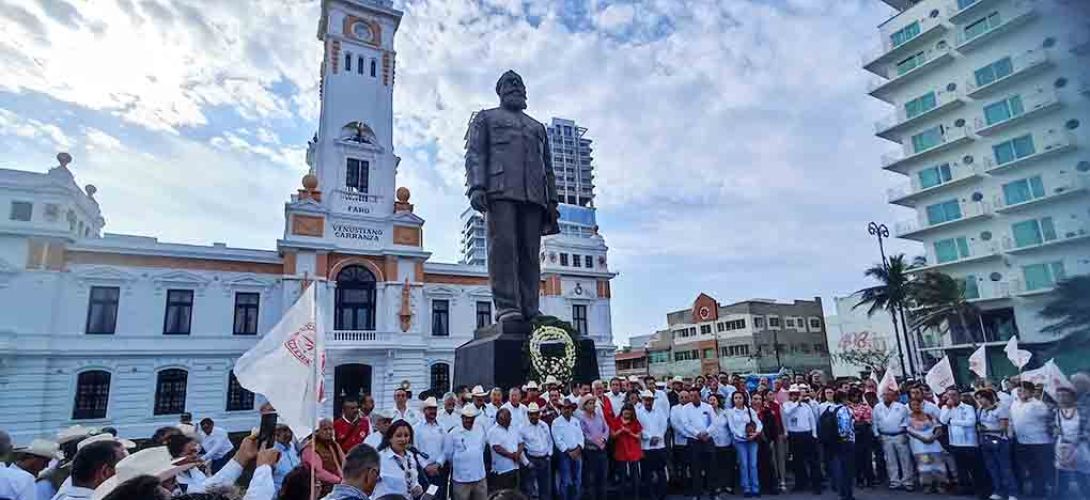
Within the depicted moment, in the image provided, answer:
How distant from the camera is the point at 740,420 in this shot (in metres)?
7.12

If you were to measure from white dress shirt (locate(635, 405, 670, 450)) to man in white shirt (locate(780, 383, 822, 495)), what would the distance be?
179 cm

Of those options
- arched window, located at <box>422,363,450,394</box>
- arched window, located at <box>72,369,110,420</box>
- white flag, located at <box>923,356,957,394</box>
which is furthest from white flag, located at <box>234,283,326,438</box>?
arched window, located at <box>422,363,450,394</box>

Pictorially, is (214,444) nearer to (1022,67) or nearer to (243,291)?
(1022,67)

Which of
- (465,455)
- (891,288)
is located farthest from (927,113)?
(891,288)

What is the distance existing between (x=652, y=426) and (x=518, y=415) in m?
1.73

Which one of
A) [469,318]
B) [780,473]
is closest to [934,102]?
[780,473]

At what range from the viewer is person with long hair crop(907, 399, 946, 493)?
7148 mm

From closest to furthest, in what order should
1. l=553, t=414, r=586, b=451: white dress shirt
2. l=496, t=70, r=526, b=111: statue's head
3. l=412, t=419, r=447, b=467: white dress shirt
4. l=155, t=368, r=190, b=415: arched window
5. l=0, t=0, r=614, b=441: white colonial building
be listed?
l=412, t=419, r=447, b=467: white dress shirt < l=553, t=414, r=586, b=451: white dress shirt < l=496, t=70, r=526, b=111: statue's head < l=0, t=0, r=614, b=441: white colonial building < l=155, t=368, r=190, b=415: arched window

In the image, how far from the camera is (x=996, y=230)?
5.41 feet

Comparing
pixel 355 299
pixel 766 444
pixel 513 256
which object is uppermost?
pixel 355 299

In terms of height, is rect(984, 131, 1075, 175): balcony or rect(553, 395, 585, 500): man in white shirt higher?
rect(984, 131, 1075, 175): balcony

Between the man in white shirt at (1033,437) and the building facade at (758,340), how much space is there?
39609 mm

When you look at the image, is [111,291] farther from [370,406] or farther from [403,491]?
[403,491]

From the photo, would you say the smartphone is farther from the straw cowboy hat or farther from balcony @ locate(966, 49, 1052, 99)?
balcony @ locate(966, 49, 1052, 99)
